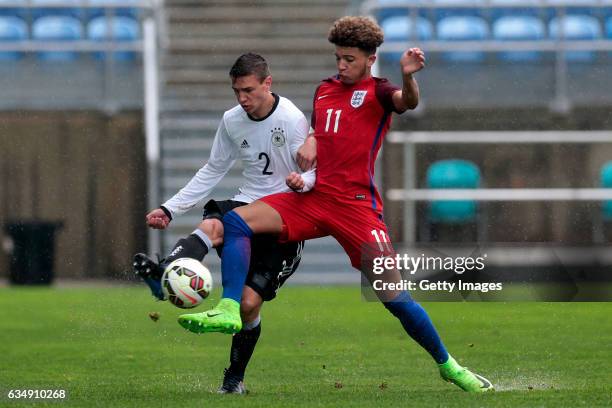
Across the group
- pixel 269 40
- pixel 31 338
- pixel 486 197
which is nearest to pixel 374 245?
pixel 31 338

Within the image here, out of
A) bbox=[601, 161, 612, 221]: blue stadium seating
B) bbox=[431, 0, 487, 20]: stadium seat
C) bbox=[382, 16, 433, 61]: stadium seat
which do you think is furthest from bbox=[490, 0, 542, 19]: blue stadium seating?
bbox=[601, 161, 612, 221]: blue stadium seating

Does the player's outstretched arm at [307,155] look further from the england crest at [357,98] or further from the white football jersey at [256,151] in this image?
the england crest at [357,98]

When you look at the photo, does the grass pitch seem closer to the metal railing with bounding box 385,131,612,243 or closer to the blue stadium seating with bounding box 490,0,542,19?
the metal railing with bounding box 385,131,612,243

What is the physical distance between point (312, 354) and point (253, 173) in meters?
2.11

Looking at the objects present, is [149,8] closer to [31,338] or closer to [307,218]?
[31,338]

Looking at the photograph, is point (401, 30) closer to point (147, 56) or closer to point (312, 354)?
point (147, 56)

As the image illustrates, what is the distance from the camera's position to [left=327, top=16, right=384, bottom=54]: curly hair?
5988mm

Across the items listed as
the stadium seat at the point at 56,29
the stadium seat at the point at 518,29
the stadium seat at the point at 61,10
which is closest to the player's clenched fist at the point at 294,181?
the stadium seat at the point at 56,29

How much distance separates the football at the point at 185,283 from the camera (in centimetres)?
562

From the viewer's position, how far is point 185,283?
5633mm

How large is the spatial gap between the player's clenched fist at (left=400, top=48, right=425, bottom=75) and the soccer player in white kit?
75cm

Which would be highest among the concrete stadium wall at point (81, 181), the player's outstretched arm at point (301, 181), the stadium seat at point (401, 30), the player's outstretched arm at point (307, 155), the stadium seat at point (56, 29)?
the player's outstretched arm at point (307, 155)

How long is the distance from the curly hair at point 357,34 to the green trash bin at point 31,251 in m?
9.43

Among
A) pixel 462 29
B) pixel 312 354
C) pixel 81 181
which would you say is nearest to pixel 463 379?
pixel 312 354
